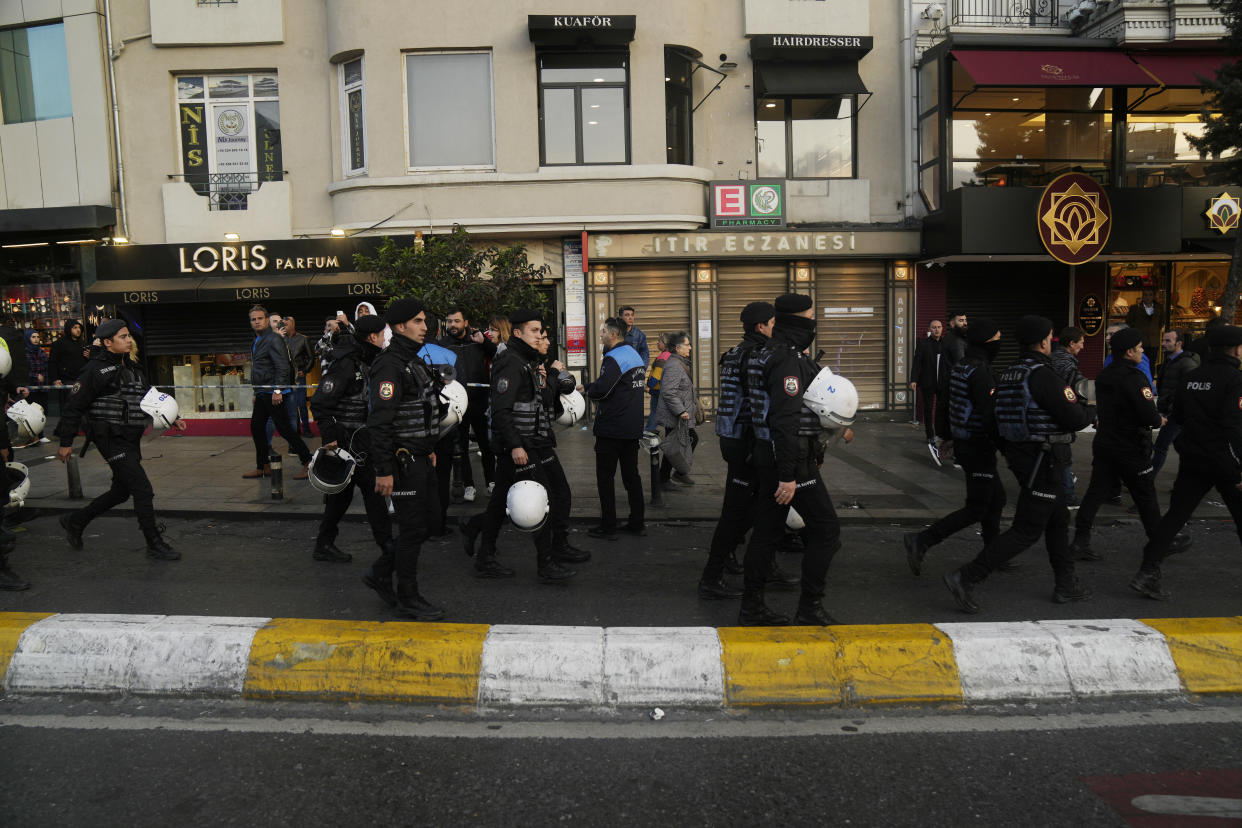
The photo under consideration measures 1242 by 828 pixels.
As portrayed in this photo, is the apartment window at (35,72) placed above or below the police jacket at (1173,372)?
above

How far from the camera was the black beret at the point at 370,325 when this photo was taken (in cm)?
591

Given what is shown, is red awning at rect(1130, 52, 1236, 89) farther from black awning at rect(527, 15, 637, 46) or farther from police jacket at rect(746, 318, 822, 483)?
police jacket at rect(746, 318, 822, 483)

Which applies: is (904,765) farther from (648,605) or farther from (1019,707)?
(648,605)

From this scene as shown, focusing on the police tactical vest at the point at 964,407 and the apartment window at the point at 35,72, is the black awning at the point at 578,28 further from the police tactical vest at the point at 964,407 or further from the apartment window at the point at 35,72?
the police tactical vest at the point at 964,407

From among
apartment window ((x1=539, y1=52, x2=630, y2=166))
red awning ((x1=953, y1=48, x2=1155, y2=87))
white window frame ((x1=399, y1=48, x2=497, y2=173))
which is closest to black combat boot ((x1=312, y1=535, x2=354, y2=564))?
white window frame ((x1=399, y1=48, x2=497, y2=173))

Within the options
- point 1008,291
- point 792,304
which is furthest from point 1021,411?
point 1008,291

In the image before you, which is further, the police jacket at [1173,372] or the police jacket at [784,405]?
the police jacket at [1173,372]

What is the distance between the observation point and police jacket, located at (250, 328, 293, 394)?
392 inches

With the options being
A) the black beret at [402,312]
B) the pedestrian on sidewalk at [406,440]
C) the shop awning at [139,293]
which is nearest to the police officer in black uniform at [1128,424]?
the pedestrian on sidewalk at [406,440]

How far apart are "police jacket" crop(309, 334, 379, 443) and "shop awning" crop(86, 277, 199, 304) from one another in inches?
364

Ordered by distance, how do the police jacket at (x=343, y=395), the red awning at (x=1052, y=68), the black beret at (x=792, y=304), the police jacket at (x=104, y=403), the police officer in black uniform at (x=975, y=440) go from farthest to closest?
the red awning at (x=1052, y=68) → the police jacket at (x=104, y=403) → the police jacket at (x=343, y=395) → the police officer in black uniform at (x=975, y=440) → the black beret at (x=792, y=304)

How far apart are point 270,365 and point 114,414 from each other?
10.7 ft

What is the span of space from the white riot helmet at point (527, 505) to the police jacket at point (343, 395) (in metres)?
1.31

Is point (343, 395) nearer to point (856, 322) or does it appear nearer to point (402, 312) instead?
point (402, 312)
